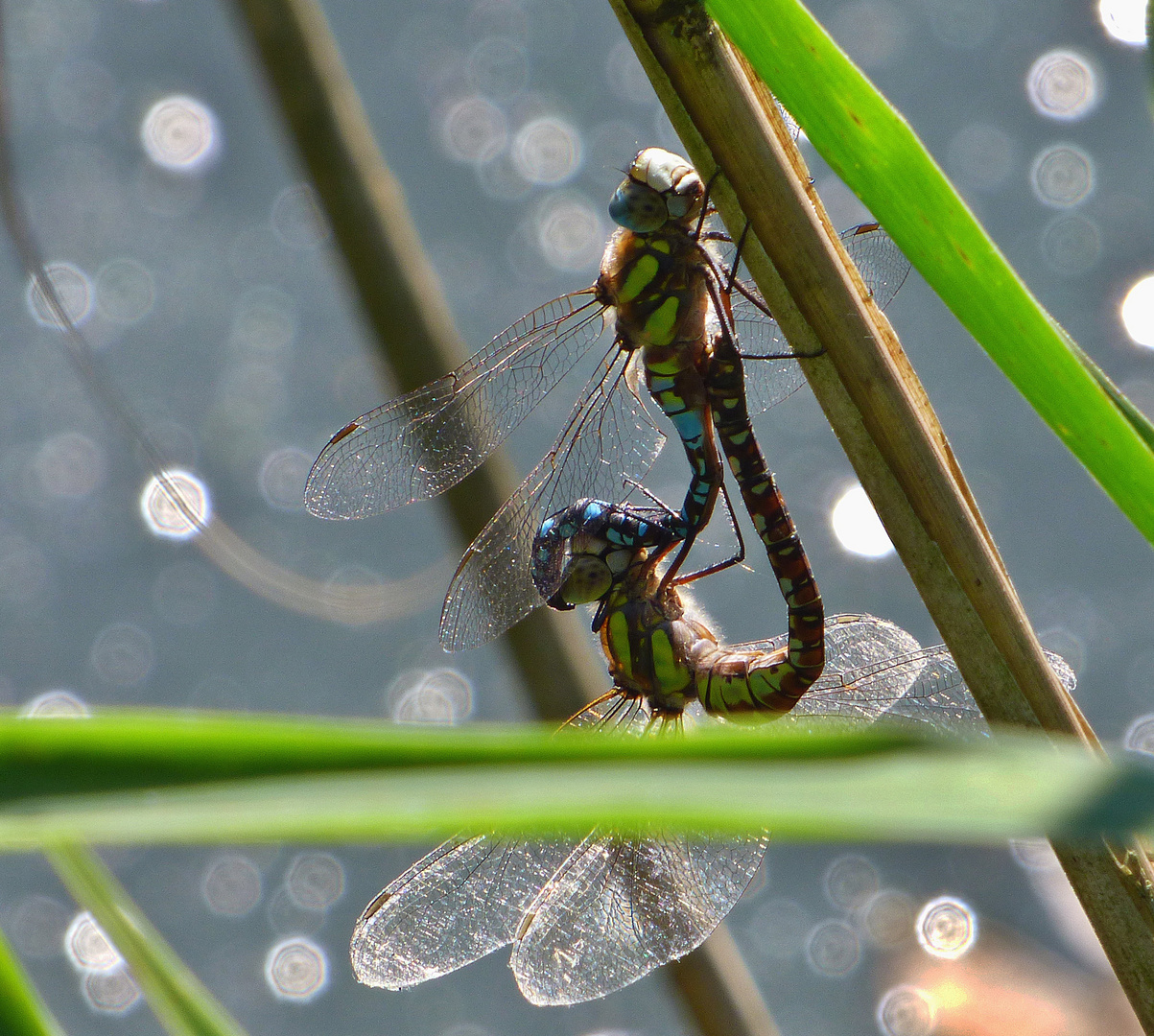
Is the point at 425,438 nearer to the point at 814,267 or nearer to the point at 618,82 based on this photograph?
the point at 814,267

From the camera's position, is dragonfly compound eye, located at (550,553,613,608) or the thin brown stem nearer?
the thin brown stem

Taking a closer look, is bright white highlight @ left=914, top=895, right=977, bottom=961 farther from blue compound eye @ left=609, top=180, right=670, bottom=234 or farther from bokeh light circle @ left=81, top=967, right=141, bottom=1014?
blue compound eye @ left=609, top=180, right=670, bottom=234

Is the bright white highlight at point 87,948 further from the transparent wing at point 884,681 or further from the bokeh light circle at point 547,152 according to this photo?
the bokeh light circle at point 547,152

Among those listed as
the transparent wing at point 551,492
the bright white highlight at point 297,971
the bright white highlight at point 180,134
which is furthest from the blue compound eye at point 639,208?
the bright white highlight at point 180,134

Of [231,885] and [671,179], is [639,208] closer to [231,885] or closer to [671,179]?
[671,179]

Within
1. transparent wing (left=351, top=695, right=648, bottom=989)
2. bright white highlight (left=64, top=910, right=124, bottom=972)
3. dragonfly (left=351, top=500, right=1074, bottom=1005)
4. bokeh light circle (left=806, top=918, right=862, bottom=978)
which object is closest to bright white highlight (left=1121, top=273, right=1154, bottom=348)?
bokeh light circle (left=806, top=918, right=862, bottom=978)

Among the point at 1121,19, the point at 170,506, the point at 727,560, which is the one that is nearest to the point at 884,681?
the point at 727,560

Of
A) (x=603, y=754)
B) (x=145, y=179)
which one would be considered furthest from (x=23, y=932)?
(x=603, y=754)
